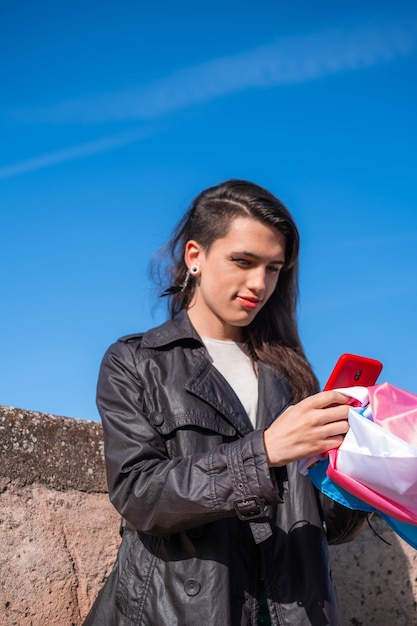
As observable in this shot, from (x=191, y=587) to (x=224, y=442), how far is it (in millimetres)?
502

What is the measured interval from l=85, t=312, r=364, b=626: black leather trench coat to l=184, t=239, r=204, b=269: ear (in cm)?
48

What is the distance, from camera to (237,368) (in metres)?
3.07

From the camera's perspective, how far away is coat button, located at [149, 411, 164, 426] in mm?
2619

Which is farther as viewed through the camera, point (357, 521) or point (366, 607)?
point (366, 607)

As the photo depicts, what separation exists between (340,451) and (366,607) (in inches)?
63.1

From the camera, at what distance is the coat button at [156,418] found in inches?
103

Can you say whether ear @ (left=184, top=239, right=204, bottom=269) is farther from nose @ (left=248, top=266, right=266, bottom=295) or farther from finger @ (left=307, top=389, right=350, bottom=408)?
finger @ (left=307, top=389, right=350, bottom=408)

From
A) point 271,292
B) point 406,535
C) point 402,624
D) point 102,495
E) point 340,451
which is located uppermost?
point 271,292

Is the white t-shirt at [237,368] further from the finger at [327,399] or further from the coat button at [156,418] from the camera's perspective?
the finger at [327,399]

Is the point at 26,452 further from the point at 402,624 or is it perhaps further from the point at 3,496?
the point at 402,624

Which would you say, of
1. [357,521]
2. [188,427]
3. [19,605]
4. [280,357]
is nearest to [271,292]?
[280,357]

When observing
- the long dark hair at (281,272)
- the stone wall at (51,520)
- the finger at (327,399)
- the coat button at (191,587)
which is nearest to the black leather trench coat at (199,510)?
the coat button at (191,587)

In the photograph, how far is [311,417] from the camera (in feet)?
7.22

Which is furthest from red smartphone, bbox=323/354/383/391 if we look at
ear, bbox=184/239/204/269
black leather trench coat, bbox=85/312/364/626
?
ear, bbox=184/239/204/269
